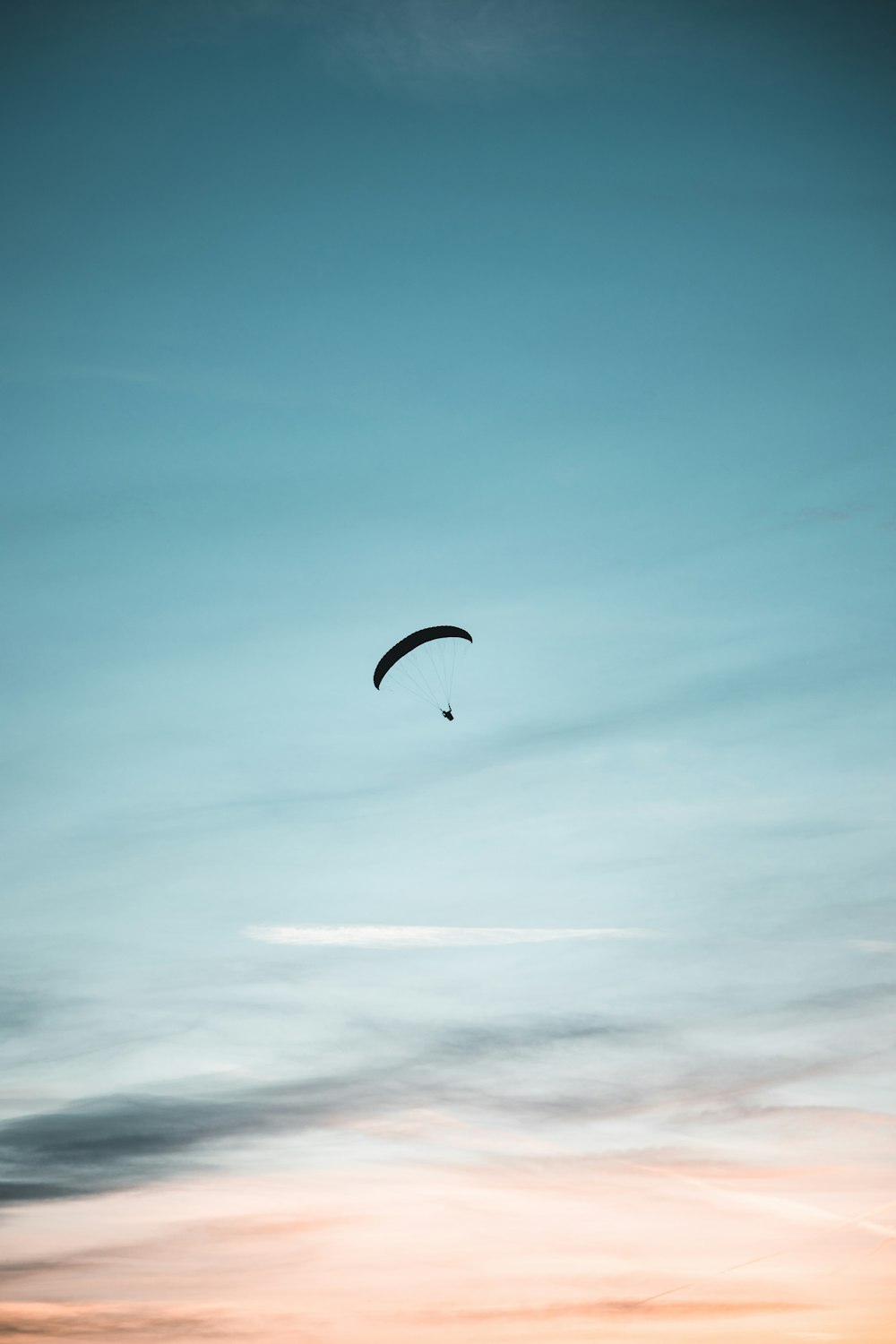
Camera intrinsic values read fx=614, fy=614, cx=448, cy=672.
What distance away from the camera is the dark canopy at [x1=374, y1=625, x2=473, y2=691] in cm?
4069

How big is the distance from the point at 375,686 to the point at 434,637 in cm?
514

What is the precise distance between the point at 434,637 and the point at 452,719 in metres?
5.63

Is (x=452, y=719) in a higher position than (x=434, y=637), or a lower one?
lower

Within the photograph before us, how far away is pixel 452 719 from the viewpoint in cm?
4134

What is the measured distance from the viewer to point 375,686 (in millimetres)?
41219

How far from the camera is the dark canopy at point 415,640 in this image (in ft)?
133

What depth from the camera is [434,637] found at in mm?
41500

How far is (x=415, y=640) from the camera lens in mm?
40531

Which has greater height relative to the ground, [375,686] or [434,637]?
[434,637]
